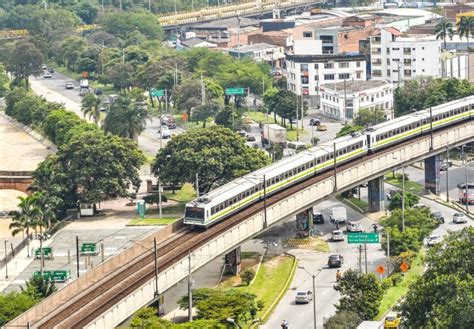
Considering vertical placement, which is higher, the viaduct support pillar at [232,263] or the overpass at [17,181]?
the viaduct support pillar at [232,263]

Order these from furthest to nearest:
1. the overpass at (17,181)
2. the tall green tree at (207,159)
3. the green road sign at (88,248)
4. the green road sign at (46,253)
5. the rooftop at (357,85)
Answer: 1. the rooftop at (357,85)
2. the overpass at (17,181)
3. the tall green tree at (207,159)
4. the green road sign at (46,253)
5. the green road sign at (88,248)

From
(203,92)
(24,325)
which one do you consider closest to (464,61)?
(203,92)

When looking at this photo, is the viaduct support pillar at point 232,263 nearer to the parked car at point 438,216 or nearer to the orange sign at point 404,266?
the orange sign at point 404,266

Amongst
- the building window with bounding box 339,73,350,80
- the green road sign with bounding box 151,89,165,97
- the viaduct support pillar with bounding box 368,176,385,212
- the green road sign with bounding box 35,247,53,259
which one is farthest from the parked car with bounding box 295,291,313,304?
the building window with bounding box 339,73,350,80

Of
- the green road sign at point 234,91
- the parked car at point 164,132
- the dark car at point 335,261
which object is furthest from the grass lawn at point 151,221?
the green road sign at point 234,91

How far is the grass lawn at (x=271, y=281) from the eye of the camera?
3450 inches

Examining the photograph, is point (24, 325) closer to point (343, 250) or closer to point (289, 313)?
point (289, 313)

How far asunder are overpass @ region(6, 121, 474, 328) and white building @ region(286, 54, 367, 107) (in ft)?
199

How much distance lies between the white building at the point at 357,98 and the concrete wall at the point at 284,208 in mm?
37788

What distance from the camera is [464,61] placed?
173750 millimetres

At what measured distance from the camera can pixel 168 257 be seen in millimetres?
84750

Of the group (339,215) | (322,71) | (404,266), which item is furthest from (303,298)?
(322,71)

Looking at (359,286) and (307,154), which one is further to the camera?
(307,154)

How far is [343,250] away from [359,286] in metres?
18.3
